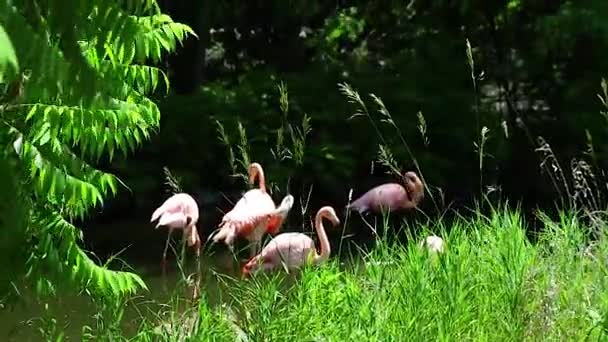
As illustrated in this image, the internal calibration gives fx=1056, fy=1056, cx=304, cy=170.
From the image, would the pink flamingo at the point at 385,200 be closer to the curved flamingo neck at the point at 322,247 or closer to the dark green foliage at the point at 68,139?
the curved flamingo neck at the point at 322,247

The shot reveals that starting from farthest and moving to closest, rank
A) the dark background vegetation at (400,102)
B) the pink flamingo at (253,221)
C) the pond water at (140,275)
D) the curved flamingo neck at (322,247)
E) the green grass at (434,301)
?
the dark background vegetation at (400,102) → the pink flamingo at (253,221) → the curved flamingo neck at (322,247) → the pond water at (140,275) → the green grass at (434,301)

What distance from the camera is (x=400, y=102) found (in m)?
10.8

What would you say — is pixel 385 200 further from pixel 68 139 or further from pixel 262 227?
pixel 68 139

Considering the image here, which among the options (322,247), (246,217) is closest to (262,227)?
(246,217)

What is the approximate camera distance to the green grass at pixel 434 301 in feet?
11.7

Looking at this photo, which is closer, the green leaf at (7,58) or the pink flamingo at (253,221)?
the green leaf at (7,58)

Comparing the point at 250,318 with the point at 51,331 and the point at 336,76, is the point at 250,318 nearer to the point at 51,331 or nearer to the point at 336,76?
the point at 51,331

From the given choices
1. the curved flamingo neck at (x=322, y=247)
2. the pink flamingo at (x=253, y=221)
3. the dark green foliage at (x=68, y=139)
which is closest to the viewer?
the dark green foliage at (x=68, y=139)

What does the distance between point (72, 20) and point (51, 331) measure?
1.94m

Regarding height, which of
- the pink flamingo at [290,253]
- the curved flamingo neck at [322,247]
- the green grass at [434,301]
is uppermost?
the green grass at [434,301]

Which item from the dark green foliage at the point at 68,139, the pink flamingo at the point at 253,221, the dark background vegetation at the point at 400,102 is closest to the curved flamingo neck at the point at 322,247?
the pink flamingo at the point at 253,221

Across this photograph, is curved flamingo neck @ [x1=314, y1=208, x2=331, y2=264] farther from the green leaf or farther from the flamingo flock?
the green leaf

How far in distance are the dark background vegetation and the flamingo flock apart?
283 centimetres

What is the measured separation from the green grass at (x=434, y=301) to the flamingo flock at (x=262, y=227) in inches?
10.0
